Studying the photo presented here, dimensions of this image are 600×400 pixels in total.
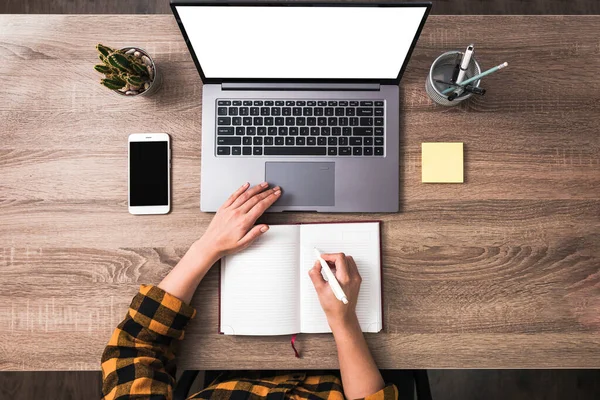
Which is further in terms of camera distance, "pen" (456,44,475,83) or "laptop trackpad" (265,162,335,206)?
"laptop trackpad" (265,162,335,206)

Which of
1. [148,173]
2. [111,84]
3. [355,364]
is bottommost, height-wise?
[355,364]

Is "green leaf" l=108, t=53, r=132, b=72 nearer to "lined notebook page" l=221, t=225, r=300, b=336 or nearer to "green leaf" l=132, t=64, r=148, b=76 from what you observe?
"green leaf" l=132, t=64, r=148, b=76

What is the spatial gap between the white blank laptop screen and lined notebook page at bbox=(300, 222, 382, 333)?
32 centimetres

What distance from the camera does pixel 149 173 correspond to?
2.91 feet

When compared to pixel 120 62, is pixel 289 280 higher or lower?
lower

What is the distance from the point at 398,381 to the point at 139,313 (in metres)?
0.64

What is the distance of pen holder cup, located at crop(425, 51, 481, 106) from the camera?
0.83 metres

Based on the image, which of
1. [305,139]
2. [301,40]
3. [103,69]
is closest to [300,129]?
[305,139]

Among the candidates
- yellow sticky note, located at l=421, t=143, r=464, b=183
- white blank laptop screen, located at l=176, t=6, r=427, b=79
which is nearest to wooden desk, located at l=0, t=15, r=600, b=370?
yellow sticky note, located at l=421, t=143, r=464, b=183

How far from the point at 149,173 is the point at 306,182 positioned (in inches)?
13.4

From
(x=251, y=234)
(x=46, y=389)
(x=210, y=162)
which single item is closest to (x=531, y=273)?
(x=251, y=234)

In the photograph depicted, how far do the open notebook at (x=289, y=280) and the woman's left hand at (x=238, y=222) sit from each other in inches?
1.3

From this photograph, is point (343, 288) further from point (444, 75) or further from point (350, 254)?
point (444, 75)

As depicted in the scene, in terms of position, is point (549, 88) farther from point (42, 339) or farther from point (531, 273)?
point (42, 339)
